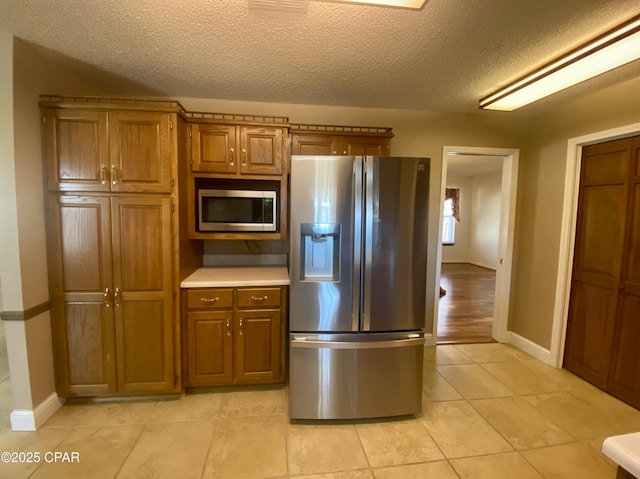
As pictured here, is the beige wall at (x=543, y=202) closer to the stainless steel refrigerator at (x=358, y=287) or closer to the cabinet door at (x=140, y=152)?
the stainless steel refrigerator at (x=358, y=287)

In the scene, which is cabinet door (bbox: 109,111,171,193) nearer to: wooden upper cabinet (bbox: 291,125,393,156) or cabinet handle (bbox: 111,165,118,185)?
cabinet handle (bbox: 111,165,118,185)

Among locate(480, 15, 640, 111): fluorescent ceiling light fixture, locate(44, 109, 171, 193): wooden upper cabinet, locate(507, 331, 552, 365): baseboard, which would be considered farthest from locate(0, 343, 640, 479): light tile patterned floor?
locate(480, 15, 640, 111): fluorescent ceiling light fixture

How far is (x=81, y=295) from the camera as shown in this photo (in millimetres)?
2158

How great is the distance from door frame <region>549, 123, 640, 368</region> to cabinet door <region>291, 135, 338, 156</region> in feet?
7.31

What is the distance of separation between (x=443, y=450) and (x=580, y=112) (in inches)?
122

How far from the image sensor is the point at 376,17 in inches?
63.4

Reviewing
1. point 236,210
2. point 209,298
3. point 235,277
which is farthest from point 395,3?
point 209,298

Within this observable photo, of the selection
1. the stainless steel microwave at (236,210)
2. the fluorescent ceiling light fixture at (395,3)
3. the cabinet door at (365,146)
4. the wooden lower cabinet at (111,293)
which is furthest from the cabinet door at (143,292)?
A: the fluorescent ceiling light fixture at (395,3)

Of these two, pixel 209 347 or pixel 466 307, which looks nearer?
pixel 209 347

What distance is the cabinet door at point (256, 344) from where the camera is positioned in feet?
7.79

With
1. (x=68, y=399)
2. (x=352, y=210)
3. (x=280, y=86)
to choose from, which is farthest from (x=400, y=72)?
(x=68, y=399)

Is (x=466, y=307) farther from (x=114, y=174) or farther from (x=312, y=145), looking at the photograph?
(x=114, y=174)

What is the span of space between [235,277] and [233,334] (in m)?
0.46

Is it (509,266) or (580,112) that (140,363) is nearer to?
(509,266)
